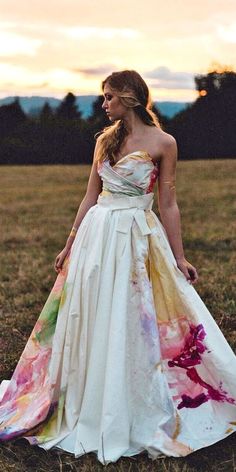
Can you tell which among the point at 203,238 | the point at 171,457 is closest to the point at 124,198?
the point at 171,457

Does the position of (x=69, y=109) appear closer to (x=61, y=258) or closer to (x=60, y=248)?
(x=60, y=248)

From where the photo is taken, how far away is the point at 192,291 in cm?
427

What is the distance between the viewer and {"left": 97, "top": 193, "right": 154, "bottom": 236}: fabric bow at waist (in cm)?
407

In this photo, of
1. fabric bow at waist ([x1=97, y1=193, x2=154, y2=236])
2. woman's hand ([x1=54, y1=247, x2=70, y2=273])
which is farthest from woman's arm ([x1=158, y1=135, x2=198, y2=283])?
woman's hand ([x1=54, y1=247, x2=70, y2=273])

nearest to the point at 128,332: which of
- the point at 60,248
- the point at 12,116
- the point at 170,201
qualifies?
the point at 170,201

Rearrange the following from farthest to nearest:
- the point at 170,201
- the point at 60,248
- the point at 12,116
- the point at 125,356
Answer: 1. the point at 12,116
2. the point at 60,248
3. the point at 170,201
4. the point at 125,356

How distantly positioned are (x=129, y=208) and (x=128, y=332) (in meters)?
0.73

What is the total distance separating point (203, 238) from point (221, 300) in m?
4.29

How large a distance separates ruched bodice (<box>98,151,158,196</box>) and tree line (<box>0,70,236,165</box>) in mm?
16136

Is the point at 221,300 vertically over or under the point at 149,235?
under

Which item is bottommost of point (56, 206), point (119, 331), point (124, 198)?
point (56, 206)

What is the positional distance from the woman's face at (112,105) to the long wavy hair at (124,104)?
24 millimetres

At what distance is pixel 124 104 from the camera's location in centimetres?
400

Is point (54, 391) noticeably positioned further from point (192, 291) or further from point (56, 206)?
point (56, 206)
